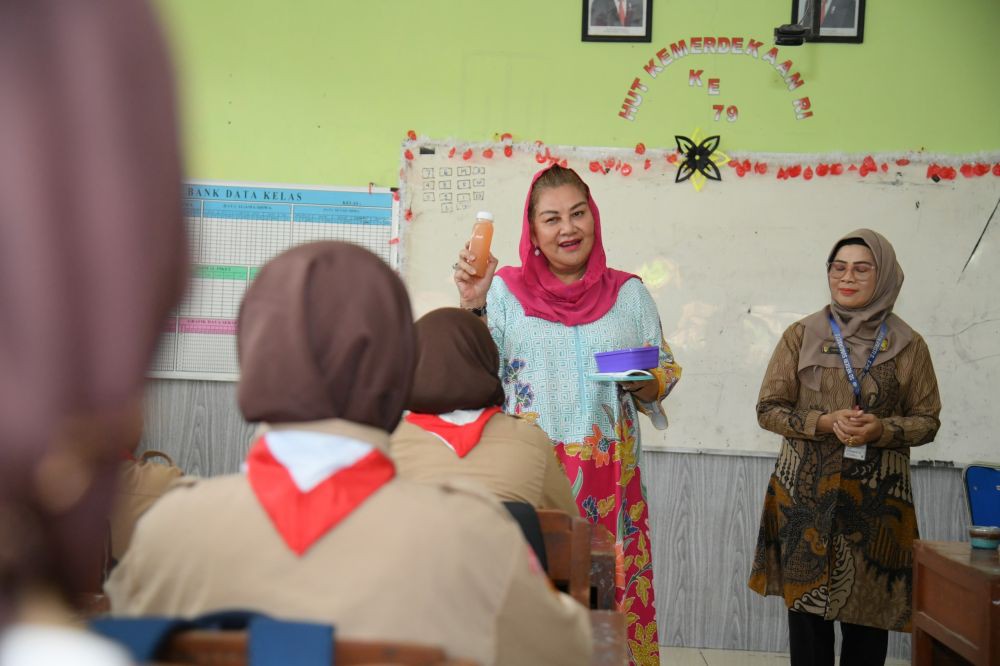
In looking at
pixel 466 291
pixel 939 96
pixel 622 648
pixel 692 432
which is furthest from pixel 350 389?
pixel 939 96

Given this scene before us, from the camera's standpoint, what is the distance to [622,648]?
1.28 m

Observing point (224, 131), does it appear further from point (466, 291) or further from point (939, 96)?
point (939, 96)

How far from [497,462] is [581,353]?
2.68 feet

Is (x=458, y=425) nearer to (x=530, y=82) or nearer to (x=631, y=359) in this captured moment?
(x=631, y=359)

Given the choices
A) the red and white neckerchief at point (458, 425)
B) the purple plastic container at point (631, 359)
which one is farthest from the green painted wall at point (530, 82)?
the red and white neckerchief at point (458, 425)

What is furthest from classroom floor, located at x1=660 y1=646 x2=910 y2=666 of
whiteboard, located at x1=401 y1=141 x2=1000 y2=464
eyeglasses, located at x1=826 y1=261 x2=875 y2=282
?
eyeglasses, located at x1=826 y1=261 x2=875 y2=282

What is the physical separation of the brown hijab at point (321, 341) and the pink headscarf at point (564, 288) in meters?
1.61

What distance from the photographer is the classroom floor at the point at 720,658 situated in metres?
3.79

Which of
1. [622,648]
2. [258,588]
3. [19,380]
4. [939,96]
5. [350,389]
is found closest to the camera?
[19,380]

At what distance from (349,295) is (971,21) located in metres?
3.77

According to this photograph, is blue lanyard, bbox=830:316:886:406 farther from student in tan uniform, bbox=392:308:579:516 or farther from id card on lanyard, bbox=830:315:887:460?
student in tan uniform, bbox=392:308:579:516

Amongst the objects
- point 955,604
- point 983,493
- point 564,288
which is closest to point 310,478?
point 564,288

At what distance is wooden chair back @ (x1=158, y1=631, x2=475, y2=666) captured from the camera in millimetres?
767

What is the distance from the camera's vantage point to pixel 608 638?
4.29 ft
